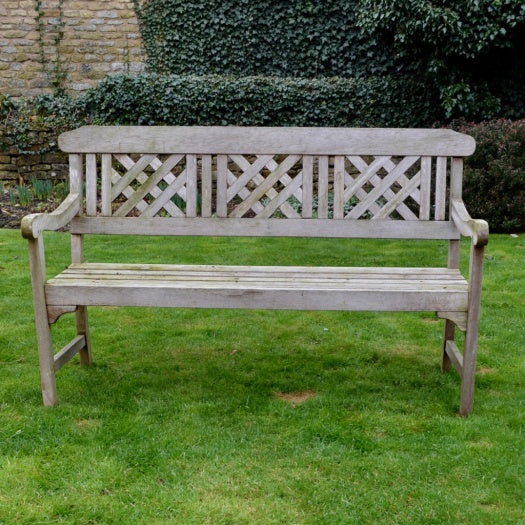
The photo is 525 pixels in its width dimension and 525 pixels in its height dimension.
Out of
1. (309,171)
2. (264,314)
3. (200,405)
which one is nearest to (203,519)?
(200,405)

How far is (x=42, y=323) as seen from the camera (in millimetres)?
3104

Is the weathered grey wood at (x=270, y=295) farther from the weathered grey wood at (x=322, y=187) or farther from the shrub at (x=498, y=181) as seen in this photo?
the shrub at (x=498, y=181)

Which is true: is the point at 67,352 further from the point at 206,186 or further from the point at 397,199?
the point at 397,199

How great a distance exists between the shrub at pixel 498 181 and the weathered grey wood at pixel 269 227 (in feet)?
15.6

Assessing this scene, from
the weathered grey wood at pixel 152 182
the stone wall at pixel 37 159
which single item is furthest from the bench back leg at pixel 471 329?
the stone wall at pixel 37 159

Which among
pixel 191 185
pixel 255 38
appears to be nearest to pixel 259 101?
pixel 255 38

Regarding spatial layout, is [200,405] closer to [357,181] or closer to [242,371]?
[242,371]

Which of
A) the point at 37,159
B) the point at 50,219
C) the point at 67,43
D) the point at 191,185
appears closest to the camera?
the point at 50,219

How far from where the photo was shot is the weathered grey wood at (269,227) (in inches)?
140

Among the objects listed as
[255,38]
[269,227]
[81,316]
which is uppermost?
[255,38]

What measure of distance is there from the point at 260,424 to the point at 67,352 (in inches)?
43.1

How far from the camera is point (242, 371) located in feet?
12.2

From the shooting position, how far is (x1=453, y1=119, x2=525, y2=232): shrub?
7.93 m

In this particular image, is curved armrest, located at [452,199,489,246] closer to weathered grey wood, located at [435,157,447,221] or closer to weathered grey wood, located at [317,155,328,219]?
weathered grey wood, located at [435,157,447,221]
